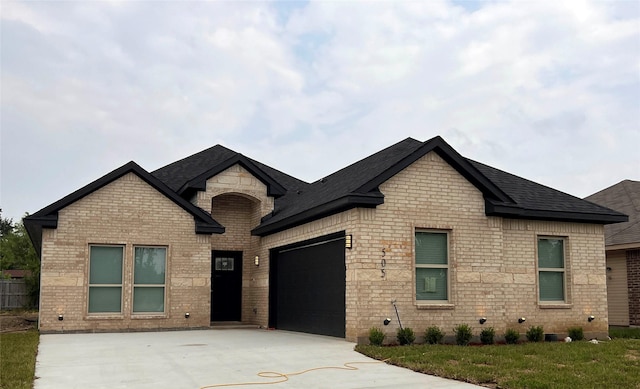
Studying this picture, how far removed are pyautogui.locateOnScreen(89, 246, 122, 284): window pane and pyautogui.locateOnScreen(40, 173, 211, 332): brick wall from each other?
21 cm

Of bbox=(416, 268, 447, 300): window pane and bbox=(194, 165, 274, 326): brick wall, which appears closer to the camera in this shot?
bbox=(416, 268, 447, 300): window pane

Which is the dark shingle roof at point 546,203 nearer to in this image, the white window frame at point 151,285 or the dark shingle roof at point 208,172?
the dark shingle roof at point 208,172

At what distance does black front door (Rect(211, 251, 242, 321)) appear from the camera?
847 inches

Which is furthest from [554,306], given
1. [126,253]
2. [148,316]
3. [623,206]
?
[126,253]

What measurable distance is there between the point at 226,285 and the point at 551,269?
1060 cm

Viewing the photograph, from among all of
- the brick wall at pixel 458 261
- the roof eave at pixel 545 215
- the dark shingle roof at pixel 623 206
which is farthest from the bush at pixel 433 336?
the dark shingle roof at pixel 623 206

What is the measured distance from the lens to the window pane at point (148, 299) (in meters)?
18.0

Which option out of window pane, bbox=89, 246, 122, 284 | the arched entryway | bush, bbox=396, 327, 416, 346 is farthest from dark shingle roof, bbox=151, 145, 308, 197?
bush, bbox=396, 327, 416, 346

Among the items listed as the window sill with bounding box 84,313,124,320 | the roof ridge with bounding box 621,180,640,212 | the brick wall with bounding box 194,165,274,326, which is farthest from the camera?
the roof ridge with bounding box 621,180,640,212

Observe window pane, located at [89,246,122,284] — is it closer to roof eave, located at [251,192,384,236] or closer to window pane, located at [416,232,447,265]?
roof eave, located at [251,192,384,236]

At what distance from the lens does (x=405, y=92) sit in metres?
22.8

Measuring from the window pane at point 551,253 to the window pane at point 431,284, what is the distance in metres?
3.16

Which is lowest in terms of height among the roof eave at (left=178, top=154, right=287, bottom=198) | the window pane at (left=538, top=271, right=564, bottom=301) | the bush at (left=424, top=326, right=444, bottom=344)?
the bush at (left=424, top=326, right=444, bottom=344)

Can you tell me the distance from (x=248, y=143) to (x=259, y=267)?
1598cm
